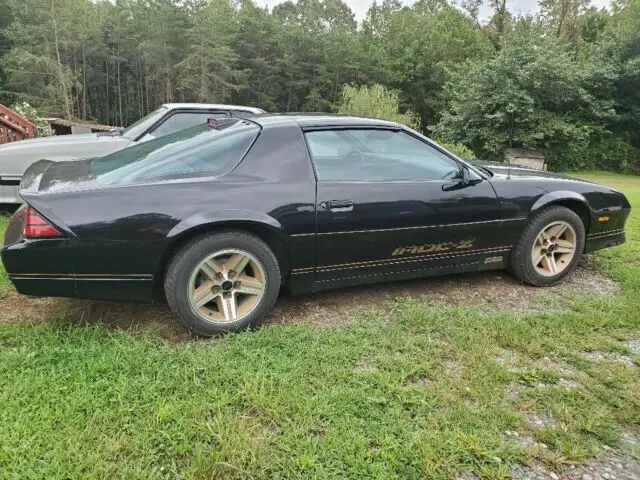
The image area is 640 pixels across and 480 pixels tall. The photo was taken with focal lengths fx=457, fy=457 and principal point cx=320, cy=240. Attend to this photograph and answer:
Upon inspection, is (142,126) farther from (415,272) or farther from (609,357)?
(609,357)

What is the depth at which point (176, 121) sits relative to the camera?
5.84 metres

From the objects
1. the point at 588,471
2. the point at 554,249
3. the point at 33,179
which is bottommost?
the point at 588,471

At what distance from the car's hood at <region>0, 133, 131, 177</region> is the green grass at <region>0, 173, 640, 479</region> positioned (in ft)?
9.47

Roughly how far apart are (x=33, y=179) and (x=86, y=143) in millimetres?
2722

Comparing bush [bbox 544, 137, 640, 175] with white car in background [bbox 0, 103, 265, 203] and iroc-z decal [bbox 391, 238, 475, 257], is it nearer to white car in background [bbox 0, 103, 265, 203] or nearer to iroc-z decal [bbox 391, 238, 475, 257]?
white car in background [bbox 0, 103, 265, 203]

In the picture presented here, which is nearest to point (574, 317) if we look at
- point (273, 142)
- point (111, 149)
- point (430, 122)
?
point (273, 142)

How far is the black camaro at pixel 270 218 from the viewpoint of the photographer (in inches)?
98.8

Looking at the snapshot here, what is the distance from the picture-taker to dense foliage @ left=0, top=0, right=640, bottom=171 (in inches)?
750

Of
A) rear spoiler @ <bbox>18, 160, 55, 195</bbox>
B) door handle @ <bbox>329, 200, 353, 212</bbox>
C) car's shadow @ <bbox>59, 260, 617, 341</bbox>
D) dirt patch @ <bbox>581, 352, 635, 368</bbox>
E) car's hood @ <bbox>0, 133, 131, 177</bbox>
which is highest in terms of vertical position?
car's hood @ <bbox>0, 133, 131, 177</bbox>

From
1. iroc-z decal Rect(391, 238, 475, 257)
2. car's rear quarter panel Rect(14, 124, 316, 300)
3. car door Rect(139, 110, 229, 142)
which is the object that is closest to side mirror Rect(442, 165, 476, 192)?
iroc-z decal Rect(391, 238, 475, 257)

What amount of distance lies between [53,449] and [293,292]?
1.59 meters

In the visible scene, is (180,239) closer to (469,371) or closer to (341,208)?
(341,208)

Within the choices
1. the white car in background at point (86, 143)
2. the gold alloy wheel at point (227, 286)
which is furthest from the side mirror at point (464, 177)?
the white car in background at point (86, 143)

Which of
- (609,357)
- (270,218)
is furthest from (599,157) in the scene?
(270,218)
